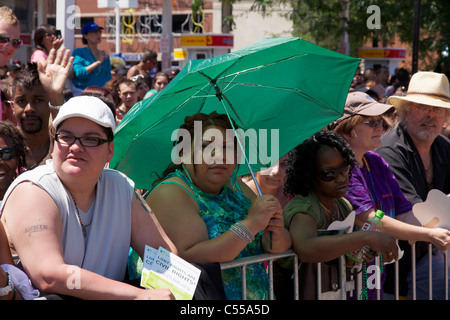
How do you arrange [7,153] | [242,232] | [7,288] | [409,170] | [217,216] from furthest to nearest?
[409,170], [7,153], [217,216], [242,232], [7,288]

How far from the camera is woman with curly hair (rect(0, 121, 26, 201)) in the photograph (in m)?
3.53

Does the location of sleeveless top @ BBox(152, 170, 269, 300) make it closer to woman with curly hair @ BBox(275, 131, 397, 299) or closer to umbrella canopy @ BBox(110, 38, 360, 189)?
woman with curly hair @ BBox(275, 131, 397, 299)

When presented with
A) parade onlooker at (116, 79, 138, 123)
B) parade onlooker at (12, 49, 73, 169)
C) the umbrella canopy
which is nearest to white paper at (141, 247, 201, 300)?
the umbrella canopy

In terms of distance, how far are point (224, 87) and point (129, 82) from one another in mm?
4703

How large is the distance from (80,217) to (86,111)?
19.0 inches

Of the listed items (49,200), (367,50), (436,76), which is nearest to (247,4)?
(367,50)

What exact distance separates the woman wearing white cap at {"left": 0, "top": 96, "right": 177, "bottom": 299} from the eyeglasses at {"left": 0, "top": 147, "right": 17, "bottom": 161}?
704 mm

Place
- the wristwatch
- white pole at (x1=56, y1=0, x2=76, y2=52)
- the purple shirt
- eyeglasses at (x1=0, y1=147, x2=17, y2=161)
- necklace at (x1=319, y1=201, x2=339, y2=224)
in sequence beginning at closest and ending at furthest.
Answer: the wristwatch < eyeglasses at (x1=0, y1=147, x2=17, y2=161) < necklace at (x1=319, y1=201, x2=339, y2=224) < the purple shirt < white pole at (x1=56, y1=0, x2=76, y2=52)

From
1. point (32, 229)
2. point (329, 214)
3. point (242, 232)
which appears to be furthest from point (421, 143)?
point (32, 229)

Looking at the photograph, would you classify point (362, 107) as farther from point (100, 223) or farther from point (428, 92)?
point (100, 223)

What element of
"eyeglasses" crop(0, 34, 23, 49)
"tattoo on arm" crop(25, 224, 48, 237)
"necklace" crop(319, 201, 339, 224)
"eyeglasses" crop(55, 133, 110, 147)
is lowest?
"necklace" crop(319, 201, 339, 224)

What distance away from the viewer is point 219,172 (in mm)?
3475

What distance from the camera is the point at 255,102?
167 inches

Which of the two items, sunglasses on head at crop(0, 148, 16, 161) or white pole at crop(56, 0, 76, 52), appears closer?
sunglasses on head at crop(0, 148, 16, 161)
